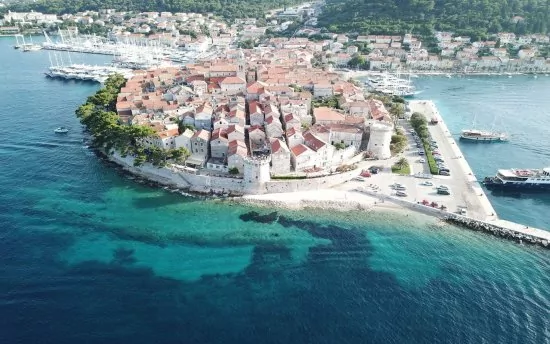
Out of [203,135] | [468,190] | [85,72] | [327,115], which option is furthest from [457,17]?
[85,72]

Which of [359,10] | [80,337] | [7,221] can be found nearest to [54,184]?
[7,221]

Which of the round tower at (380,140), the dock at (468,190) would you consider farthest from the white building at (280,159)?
the dock at (468,190)

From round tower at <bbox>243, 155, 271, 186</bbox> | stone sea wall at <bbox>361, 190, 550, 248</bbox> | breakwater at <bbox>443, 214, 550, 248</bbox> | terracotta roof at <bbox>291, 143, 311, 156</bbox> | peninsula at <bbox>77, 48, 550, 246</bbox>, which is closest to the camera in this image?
breakwater at <bbox>443, 214, 550, 248</bbox>

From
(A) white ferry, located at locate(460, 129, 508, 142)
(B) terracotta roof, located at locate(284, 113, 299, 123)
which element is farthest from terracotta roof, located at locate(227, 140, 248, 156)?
(A) white ferry, located at locate(460, 129, 508, 142)

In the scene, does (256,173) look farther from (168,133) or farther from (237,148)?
(168,133)

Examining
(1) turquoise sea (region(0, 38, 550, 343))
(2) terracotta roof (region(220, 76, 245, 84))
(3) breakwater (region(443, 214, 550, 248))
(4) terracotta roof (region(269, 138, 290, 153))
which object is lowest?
(1) turquoise sea (region(0, 38, 550, 343))

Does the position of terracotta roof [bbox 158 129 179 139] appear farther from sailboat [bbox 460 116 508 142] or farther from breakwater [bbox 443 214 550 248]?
sailboat [bbox 460 116 508 142]
